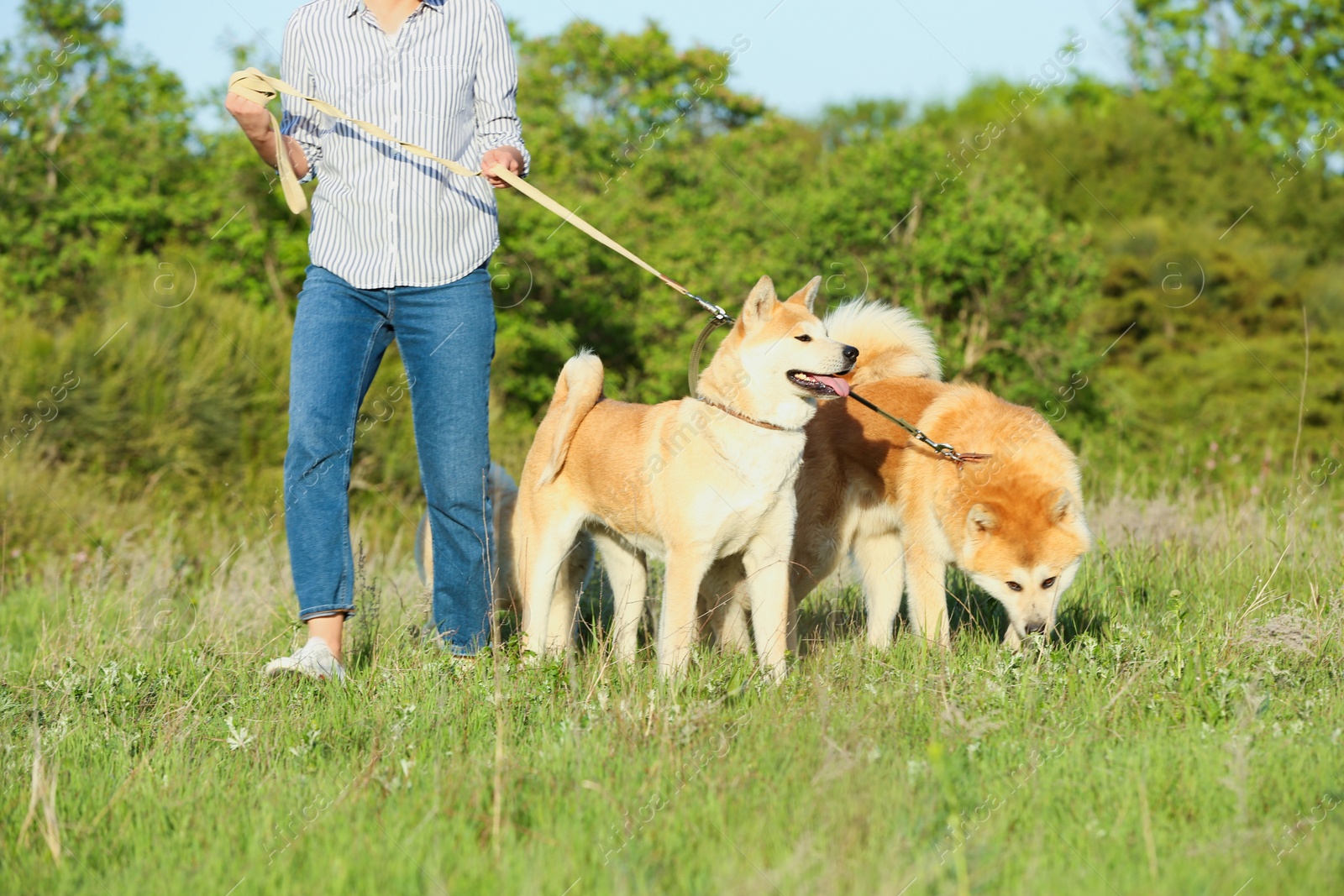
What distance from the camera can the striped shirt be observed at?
4.08 m

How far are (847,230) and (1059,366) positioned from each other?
252 cm

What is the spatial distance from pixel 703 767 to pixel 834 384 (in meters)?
1.64

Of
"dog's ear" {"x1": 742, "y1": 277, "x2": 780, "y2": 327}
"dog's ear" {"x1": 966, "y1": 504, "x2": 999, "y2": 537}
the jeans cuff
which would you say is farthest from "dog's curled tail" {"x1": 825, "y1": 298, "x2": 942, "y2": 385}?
the jeans cuff

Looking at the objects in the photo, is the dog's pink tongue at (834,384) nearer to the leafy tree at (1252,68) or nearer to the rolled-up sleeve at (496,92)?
the rolled-up sleeve at (496,92)

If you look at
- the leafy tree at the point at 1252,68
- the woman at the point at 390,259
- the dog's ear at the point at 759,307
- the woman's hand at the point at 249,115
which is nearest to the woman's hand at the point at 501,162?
the woman at the point at 390,259

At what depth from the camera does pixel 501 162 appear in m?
4.14

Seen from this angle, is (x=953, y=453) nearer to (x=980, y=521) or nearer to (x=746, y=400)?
(x=980, y=521)

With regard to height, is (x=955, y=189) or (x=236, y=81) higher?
(x=955, y=189)

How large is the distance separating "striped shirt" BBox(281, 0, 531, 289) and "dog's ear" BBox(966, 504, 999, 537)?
2.12 meters

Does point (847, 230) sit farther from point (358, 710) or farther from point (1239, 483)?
point (358, 710)

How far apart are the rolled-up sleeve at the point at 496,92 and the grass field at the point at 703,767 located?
1.85m

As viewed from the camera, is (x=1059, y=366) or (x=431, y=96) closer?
(x=431, y=96)

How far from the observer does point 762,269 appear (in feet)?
41.5

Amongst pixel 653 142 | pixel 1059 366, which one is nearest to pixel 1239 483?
pixel 1059 366
